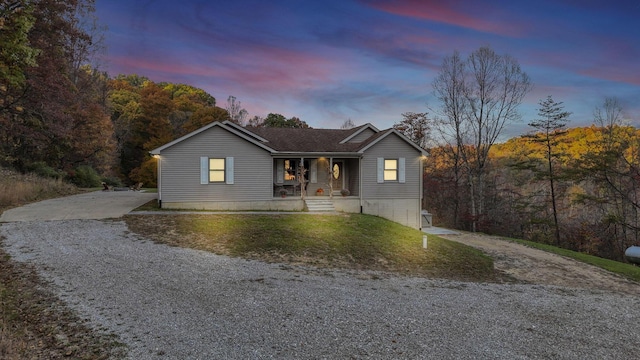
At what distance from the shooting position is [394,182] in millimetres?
18906

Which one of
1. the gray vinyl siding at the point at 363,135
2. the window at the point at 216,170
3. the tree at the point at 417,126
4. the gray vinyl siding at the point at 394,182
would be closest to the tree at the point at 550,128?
the gray vinyl siding at the point at 394,182

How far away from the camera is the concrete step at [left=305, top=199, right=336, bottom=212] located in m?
17.6

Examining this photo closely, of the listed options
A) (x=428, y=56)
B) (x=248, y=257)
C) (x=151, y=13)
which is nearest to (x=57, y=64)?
(x=151, y=13)

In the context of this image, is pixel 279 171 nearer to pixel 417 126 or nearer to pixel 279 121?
pixel 417 126

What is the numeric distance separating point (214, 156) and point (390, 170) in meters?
9.82

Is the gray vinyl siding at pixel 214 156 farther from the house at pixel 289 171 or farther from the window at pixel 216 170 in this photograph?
the window at pixel 216 170

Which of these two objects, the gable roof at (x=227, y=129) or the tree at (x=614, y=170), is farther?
the tree at (x=614, y=170)

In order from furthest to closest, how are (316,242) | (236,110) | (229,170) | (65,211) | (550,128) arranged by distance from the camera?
(236,110)
(550,128)
(229,170)
(65,211)
(316,242)

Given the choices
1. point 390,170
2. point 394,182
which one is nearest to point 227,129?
point 390,170

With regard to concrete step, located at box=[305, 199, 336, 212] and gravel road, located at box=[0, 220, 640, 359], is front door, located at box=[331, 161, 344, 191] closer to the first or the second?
concrete step, located at box=[305, 199, 336, 212]

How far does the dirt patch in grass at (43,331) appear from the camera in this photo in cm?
383

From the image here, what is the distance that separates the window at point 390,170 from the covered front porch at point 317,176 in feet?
5.35

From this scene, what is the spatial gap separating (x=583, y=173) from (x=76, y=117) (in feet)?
121

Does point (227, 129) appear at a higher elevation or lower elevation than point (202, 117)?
lower
